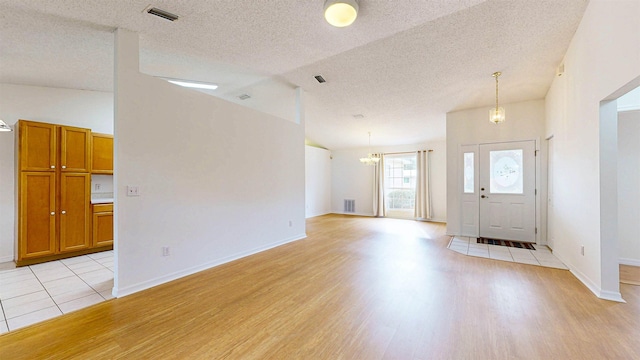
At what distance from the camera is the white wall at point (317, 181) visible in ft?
28.1

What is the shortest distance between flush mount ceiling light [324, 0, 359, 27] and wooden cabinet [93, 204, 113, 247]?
Result: 4810 mm

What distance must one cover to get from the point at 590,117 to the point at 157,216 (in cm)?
524

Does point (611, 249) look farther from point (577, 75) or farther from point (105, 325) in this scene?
point (105, 325)

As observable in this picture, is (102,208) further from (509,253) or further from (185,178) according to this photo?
(509,253)

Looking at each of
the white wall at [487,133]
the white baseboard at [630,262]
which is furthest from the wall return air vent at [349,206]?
the white baseboard at [630,262]

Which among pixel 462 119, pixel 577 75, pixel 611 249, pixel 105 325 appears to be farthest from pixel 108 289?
pixel 462 119

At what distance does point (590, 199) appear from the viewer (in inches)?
111

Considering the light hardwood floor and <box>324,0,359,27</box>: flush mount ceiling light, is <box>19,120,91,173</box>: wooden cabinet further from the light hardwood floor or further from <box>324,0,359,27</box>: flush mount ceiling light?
<box>324,0,359,27</box>: flush mount ceiling light

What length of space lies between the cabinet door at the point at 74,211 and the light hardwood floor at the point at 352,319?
2328 mm

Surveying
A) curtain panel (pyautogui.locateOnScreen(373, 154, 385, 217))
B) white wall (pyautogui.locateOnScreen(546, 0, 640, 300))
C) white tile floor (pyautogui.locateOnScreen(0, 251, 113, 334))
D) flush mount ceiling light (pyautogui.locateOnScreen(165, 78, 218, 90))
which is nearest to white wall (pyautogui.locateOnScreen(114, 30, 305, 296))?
white tile floor (pyautogui.locateOnScreen(0, 251, 113, 334))

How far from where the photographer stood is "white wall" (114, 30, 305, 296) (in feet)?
8.92

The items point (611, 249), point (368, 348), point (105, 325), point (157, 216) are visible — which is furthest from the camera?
point (157, 216)

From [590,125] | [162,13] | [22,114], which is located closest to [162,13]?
[162,13]

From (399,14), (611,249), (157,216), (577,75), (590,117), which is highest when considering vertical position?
(399,14)
